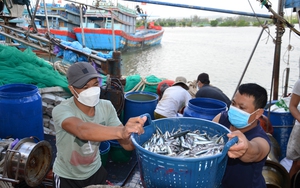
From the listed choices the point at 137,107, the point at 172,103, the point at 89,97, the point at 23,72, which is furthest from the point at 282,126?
the point at 23,72

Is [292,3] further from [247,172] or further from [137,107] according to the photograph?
[247,172]

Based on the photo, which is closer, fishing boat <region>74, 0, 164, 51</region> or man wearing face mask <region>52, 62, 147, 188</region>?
man wearing face mask <region>52, 62, 147, 188</region>

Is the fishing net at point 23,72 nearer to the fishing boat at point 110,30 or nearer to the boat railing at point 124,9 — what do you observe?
the fishing boat at point 110,30

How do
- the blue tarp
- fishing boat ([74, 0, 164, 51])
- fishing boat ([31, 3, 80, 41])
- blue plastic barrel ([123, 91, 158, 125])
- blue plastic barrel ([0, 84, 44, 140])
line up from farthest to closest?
fishing boat ([31, 3, 80, 41])
fishing boat ([74, 0, 164, 51])
blue plastic barrel ([123, 91, 158, 125])
the blue tarp
blue plastic barrel ([0, 84, 44, 140])

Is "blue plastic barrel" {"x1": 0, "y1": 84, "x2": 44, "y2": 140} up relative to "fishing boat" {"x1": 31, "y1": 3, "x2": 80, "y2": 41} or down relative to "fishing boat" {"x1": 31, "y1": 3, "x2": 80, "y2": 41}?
down

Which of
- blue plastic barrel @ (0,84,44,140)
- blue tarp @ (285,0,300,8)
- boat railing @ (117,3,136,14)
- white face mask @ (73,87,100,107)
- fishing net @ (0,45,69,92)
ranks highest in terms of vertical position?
boat railing @ (117,3,136,14)

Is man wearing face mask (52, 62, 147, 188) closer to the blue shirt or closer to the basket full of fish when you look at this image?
the basket full of fish

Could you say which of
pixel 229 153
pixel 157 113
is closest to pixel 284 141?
pixel 157 113

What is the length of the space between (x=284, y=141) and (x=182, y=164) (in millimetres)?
3676

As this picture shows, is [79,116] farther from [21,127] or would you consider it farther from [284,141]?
[284,141]

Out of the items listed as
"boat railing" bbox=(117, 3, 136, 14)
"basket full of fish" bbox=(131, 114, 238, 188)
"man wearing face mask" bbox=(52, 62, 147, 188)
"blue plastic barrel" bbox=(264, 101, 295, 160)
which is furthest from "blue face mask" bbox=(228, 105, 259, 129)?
"boat railing" bbox=(117, 3, 136, 14)

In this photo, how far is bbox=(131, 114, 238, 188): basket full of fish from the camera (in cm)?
159

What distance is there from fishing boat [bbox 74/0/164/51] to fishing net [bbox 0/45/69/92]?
1922cm

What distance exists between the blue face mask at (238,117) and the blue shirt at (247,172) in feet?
0.29
